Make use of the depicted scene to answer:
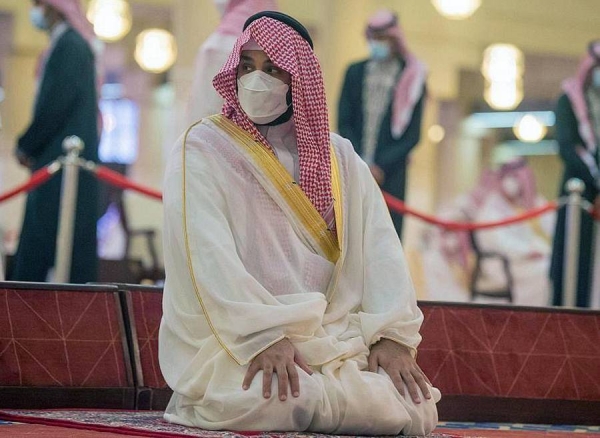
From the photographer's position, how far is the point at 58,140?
8586 millimetres

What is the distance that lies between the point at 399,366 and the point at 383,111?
6203 mm

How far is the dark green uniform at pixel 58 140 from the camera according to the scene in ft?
27.8

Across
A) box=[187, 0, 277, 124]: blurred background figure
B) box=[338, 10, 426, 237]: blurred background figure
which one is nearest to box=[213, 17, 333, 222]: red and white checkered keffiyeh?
box=[187, 0, 277, 124]: blurred background figure

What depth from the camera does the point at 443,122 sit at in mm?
16891

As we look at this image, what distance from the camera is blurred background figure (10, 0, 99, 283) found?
848cm

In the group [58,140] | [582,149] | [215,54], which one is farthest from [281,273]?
[582,149]

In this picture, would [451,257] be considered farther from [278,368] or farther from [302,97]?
[278,368]

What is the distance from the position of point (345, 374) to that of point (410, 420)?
0.22m

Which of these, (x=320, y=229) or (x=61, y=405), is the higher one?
(x=320, y=229)

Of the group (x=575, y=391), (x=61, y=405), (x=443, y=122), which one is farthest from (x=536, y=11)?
(x=61, y=405)

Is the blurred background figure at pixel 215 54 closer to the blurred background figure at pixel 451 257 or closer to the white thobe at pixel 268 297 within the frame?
the white thobe at pixel 268 297

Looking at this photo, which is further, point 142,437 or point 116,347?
point 116,347

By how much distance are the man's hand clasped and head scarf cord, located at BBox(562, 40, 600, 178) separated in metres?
6.62

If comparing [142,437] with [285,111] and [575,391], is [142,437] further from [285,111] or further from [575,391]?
[575,391]
